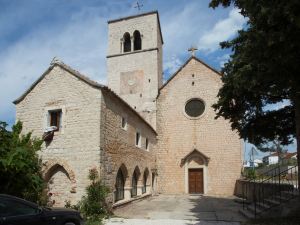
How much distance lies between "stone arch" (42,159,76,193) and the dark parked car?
6.18 meters

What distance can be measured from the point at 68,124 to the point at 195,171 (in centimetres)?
1317

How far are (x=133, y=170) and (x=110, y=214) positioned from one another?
16.3ft

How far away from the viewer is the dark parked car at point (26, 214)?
23.0ft

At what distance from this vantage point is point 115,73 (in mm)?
28219

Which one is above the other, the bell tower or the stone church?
the bell tower

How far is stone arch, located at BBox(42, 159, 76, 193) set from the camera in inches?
559

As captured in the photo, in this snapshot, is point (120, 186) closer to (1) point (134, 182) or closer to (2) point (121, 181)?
(2) point (121, 181)

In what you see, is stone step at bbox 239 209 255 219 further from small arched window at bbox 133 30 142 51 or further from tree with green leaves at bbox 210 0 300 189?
small arched window at bbox 133 30 142 51

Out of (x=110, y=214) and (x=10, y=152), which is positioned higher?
(x=10, y=152)

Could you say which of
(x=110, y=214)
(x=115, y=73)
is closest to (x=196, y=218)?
(x=110, y=214)

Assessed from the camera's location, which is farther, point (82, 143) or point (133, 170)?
point (133, 170)

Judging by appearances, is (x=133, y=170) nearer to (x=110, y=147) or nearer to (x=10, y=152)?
(x=110, y=147)

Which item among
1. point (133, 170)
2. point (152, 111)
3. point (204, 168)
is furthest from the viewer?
point (152, 111)

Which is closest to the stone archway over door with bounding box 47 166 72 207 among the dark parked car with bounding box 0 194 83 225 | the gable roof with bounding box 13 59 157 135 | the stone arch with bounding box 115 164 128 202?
the stone arch with bounding box 115 164 128 202
